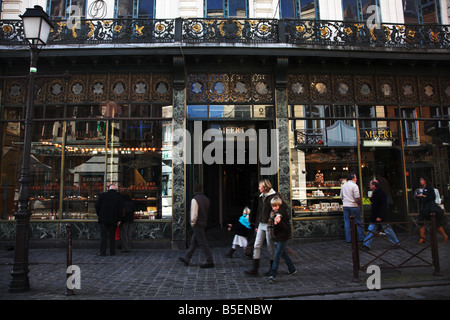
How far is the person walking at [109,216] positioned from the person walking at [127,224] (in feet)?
0.83

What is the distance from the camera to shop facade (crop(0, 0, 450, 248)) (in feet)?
30.1

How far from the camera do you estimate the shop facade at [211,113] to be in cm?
919

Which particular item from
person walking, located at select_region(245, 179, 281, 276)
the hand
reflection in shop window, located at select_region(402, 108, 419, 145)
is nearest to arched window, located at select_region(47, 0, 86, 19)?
person walking, located at select_region(245, 179, 281, 276)

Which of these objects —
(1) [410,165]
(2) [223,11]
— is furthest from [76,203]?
(1) [410,165]

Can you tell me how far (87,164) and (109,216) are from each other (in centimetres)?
256

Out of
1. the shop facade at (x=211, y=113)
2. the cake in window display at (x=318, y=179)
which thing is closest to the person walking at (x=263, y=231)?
the shop facade at (x=211, y=113)

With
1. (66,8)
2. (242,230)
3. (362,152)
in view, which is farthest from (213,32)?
(362,152)

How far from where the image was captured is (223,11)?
10.0 meters

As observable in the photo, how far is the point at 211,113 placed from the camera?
958cm

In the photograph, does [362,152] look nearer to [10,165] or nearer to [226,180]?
[226,180]

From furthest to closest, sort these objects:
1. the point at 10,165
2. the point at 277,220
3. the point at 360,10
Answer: the point at 360,10
the point at 10,165
the point at 277,220

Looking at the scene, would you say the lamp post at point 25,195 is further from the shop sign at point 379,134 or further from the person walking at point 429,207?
the person walking at point 429,207

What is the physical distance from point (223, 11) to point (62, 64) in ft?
19.2

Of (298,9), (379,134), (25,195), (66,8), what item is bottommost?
(25,195)
